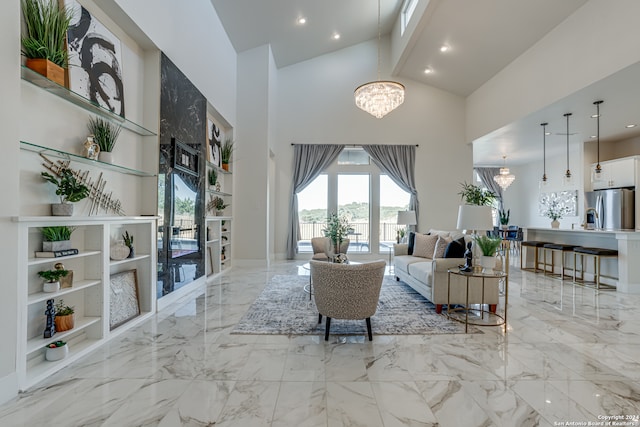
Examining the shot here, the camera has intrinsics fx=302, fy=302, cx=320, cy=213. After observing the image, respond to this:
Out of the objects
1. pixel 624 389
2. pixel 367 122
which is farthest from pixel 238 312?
pixel 367 122

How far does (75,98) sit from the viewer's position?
251cm

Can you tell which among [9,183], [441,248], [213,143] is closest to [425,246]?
[441,248]

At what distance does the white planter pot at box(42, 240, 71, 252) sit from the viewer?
7.34 ft

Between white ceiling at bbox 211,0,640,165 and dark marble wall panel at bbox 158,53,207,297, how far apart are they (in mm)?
2274

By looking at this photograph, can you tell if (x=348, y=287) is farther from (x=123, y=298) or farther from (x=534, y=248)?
(x=534, y=248)

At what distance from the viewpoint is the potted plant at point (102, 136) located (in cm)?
280

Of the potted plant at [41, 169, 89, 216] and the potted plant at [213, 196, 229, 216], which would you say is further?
the potted plant at [213, 196, 229, 216]

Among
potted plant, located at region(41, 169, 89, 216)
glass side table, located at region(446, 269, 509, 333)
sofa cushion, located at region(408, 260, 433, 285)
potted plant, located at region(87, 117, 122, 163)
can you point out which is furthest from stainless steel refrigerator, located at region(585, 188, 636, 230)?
potted plant, located at region(41, 169, 89, 216)

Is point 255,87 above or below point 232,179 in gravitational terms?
above

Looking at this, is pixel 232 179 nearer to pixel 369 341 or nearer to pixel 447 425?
pixel 369 341

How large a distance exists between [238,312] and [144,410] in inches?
72.6

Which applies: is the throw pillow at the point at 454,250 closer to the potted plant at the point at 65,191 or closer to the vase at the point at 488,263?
the vase at the point at 488,263

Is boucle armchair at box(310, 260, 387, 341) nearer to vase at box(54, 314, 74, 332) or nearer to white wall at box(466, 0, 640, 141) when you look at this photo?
vase at box(54, 314, 74, 332)

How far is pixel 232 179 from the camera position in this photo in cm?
661
